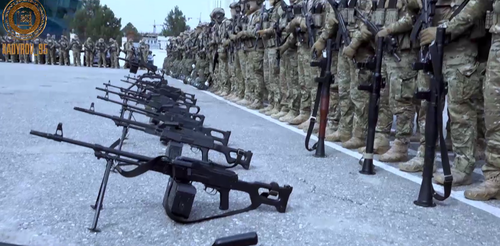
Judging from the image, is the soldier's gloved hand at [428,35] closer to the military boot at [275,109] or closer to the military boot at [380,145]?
the military boot at [380,145]

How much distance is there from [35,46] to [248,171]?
4023 centimetres

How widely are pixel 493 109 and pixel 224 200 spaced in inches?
87.8

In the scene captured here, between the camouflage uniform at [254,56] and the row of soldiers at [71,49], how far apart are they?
86.2 feet

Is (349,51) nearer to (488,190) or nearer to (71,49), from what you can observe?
(488,190)

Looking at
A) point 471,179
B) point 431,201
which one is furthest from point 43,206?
point 471,179

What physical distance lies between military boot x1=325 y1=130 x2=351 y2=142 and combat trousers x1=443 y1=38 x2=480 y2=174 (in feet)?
7.44

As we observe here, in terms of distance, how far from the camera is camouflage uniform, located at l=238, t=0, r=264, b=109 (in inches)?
407

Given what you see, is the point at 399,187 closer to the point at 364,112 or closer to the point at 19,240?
the point at 364,112

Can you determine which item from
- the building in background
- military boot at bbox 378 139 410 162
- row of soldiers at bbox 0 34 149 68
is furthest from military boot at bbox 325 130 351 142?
the building in background

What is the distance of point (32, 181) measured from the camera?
4.24m

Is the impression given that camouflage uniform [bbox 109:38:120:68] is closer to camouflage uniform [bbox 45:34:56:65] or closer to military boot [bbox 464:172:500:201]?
camouflage uniform [bbox 45:34:56:65]

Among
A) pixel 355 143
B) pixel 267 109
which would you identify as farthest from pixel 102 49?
pixel 355 143

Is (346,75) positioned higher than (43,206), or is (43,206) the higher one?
(346,75)

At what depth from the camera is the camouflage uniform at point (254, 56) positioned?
10328 mm
